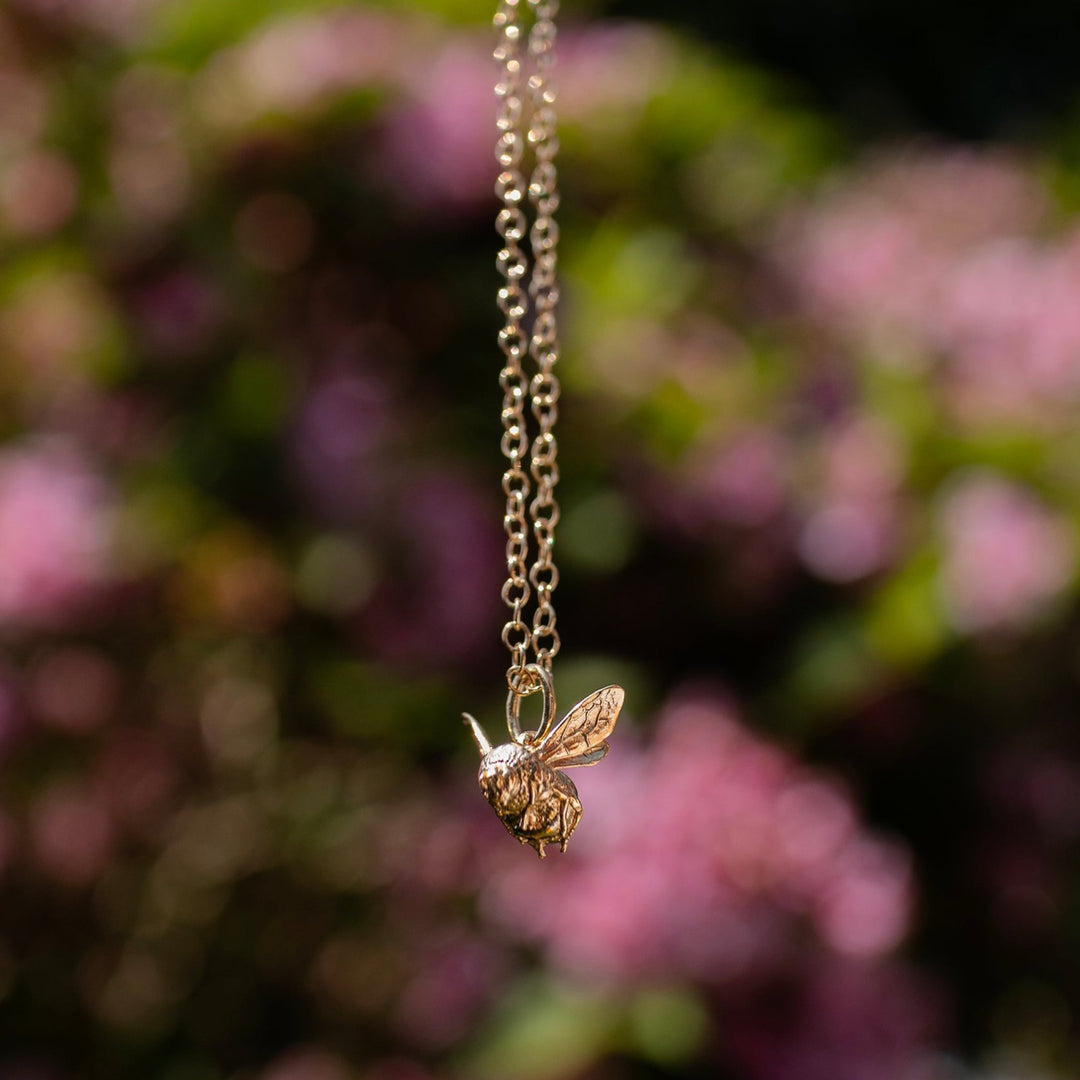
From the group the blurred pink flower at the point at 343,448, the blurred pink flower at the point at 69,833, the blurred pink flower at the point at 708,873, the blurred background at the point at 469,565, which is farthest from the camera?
the blurred pink flower at the point at 69,833

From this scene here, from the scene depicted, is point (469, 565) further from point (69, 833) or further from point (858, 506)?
point (69, 833)

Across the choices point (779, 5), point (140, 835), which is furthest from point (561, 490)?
point (779, 5)

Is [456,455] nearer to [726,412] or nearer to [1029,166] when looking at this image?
[726,412]

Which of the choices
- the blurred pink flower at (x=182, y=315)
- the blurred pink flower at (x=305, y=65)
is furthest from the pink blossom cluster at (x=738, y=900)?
the blurred pink flower at (x=305, y=65)

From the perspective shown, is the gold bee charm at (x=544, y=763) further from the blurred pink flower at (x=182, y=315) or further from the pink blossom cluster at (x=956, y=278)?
the blurred pink flower at (x=182, y=315)

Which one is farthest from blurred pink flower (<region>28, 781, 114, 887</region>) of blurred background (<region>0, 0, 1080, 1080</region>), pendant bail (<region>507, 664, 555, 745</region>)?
pendant bail (<region>507, 664, 555, 745</region>)

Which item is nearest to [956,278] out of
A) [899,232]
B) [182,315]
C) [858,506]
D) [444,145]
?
[899,232]
